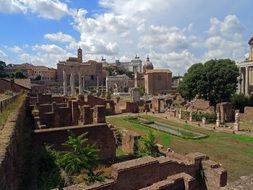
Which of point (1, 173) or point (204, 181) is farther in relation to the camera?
point (204, 181)

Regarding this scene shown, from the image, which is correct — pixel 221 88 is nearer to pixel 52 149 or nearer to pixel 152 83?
pixel 52 149

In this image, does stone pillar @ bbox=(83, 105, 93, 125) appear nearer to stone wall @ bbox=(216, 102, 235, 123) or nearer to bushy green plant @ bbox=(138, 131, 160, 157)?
bushy green plant @ bbox=(138, 131, 160, 157)

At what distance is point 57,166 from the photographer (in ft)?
45.3

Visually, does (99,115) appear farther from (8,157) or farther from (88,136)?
(8,157)

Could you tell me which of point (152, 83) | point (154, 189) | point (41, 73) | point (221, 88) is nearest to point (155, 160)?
point (154, 189)

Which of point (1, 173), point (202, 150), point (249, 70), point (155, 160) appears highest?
point (249, 70)

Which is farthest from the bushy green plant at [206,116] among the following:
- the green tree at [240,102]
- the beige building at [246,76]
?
the beige building at [246,76]

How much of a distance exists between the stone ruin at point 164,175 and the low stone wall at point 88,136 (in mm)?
4187

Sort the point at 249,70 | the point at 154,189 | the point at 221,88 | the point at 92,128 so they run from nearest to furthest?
the point at 154,189 < the point at 92,128 < the point at 221,88 < the point at 249,70

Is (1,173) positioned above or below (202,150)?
above

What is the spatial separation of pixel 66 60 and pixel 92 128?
128869 millimetres

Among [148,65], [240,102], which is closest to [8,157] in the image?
[240,102]

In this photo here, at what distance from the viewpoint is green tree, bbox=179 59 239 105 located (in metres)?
46.3

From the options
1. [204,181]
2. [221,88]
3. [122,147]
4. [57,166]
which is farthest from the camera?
[221,88]
